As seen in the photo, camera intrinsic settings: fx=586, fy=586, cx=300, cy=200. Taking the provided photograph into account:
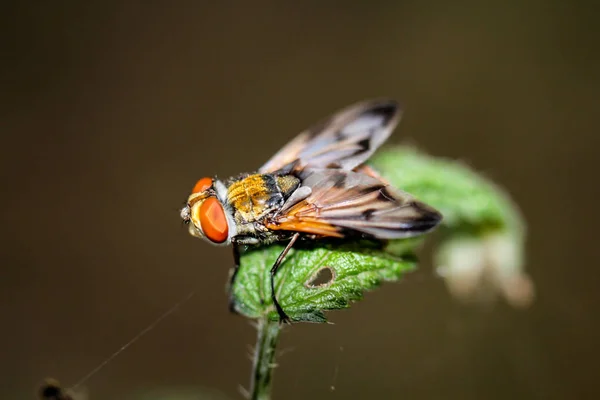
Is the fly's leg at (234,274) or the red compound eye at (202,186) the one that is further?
the red compound eye at (202,186)

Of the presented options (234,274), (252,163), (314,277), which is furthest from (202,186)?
(252,163)

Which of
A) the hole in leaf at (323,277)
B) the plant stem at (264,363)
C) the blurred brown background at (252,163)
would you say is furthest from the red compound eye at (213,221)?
the blurred brown background at (252,163)

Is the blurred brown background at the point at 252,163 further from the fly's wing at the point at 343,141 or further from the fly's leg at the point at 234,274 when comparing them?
the fly's leg at the point at 234,274

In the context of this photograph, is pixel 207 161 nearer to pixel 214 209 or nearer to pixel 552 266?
pixel 552 266

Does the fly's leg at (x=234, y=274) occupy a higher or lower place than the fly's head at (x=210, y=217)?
lower

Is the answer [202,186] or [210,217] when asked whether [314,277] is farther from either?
[202,186]

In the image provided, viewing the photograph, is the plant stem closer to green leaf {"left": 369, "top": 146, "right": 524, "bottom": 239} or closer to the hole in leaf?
the hole in leaf

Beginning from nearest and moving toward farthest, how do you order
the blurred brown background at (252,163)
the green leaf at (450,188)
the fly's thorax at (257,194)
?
1. the fly's thorax at (257,194)
2. the green leaf at (450,188)
3. the blurred brown background at (252,163)
